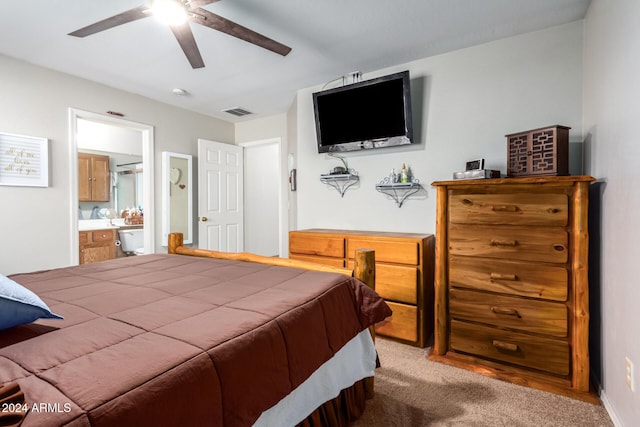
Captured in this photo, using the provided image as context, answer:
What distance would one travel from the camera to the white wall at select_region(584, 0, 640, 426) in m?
1.44

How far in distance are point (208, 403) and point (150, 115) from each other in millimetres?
3988

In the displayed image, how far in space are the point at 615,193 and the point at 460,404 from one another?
1.42 metres

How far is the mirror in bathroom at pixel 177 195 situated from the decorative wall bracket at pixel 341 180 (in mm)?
2020

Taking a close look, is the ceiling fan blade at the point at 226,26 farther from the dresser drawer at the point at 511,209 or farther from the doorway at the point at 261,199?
the doorway at the point at 261,199

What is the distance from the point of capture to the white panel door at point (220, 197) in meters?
4.43

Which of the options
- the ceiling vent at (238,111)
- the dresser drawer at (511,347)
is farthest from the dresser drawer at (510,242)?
the ceiling vent at (238,111)

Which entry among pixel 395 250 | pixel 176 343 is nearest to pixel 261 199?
pixel 395 250

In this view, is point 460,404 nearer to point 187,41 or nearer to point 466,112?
point 466,112

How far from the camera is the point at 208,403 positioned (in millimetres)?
787

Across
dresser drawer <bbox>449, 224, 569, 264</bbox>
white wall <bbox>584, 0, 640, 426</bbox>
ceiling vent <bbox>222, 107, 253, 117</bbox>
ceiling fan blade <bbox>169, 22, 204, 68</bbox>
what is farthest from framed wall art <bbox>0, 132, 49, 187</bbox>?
white wall <bbox>584, 0, 640, 426</bbox>

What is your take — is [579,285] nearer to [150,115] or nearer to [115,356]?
[115,356]

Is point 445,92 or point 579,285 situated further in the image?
point 445,92

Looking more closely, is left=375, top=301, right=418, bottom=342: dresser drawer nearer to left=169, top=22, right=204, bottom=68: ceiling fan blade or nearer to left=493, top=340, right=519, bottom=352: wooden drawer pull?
left=493, top=340, right=519, bottom=352: wooden drawer pull

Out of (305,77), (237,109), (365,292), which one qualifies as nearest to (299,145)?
(305,77)
